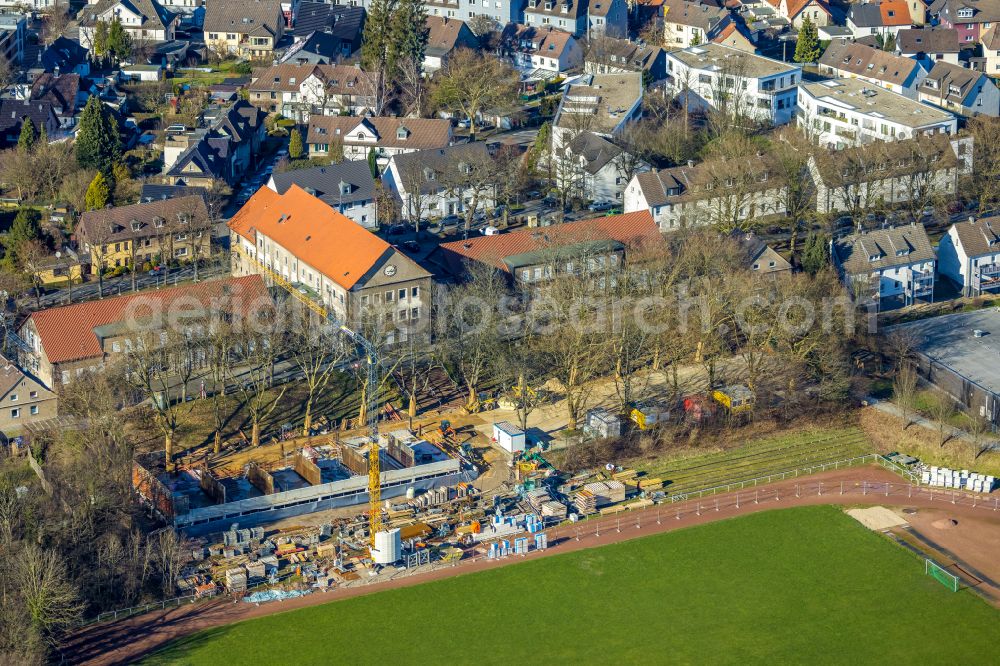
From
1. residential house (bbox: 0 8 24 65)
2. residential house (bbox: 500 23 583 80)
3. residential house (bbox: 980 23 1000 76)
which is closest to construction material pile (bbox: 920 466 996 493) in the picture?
residential house (bbox: 500 23 583 80)

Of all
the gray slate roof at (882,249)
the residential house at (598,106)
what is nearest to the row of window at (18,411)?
the residential house at (598,106)

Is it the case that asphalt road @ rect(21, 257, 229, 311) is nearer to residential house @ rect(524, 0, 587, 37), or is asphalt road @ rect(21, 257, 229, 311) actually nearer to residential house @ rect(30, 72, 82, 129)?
residential house @ rect(30, 72, 82, 129)

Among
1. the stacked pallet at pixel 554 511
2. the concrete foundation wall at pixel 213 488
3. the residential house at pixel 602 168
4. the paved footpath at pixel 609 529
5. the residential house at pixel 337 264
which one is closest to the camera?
the paved footpath at pixel 609 529

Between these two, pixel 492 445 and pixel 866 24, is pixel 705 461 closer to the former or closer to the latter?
pixel 492 445

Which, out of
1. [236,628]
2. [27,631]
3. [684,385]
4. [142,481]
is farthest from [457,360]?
[27,631]

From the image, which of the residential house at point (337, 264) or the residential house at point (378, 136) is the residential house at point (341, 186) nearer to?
the residential house at point (337, 264)

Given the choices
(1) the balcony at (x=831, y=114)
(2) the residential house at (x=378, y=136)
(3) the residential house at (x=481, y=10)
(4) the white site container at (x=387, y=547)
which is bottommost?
(4) the white site container at (x=387, y=547)
